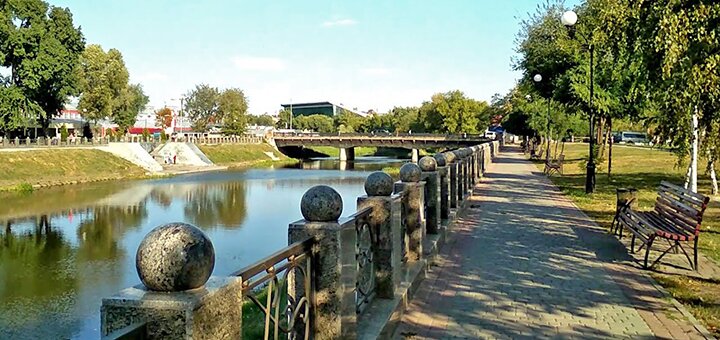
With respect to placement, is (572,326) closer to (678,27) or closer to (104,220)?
(678,27)

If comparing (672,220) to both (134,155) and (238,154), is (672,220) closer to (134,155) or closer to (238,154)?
(134,155)

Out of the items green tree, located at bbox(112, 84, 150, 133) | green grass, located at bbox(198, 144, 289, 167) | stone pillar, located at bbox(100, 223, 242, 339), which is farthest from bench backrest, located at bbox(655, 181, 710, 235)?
green tree, located at bbox(112, 84, 150, 133)

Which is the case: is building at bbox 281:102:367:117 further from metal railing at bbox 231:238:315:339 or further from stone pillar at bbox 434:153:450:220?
metal railing at bbox 231:238:315:339

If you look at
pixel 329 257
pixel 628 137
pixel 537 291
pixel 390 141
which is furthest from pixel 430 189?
pixel 628 137

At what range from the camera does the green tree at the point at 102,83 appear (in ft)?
208

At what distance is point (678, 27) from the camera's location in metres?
7.86

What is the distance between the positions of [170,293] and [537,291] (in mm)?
5815

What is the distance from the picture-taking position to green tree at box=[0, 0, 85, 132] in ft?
155

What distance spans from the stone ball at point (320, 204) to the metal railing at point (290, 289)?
0.59ft

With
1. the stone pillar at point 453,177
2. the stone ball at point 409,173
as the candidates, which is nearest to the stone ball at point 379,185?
the stone ball at point 409,173

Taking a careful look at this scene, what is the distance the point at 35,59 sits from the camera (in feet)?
160

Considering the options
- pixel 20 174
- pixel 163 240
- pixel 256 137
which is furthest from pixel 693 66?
pixel 256 137

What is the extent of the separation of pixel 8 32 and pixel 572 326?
51.6 m

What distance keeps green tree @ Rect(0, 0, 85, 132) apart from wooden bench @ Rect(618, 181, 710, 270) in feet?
160
